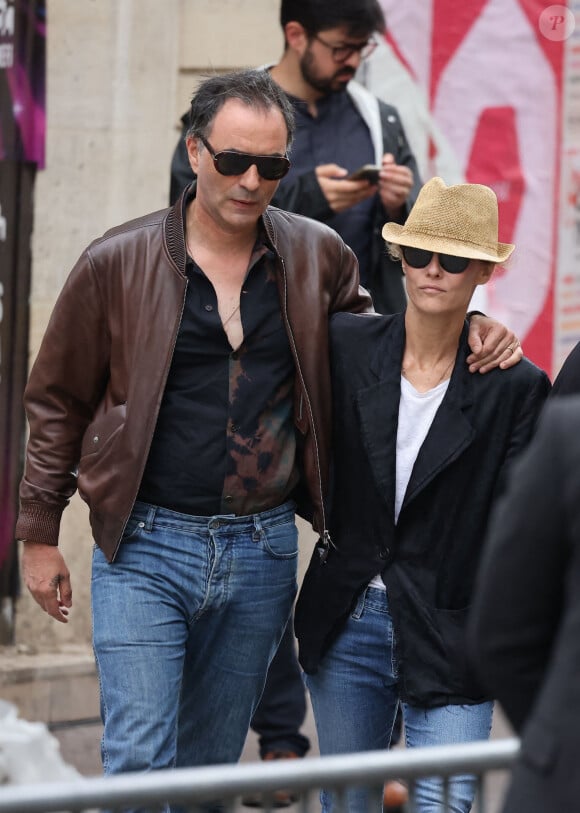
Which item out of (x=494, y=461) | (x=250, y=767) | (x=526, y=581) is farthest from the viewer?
(x=494, y=461)

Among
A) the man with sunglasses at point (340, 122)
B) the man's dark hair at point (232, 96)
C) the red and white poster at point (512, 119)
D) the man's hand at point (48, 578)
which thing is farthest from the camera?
the red and white poster at point (512, 119)

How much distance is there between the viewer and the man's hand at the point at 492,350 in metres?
3.61

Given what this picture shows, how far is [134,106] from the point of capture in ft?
20.3

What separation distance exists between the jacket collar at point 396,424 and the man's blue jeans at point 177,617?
0.34 m

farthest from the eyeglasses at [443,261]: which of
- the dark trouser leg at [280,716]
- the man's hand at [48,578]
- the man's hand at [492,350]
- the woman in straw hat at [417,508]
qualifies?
the dark trouser leg at [280,716]

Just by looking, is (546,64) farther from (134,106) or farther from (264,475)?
(264,475)

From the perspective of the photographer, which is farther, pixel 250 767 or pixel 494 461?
pixel 494 461

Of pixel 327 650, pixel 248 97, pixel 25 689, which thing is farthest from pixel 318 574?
pixel 25 689

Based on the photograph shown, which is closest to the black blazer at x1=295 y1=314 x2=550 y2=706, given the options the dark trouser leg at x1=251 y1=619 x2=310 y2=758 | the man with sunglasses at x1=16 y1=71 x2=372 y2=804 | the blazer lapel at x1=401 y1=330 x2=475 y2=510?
the blazer lapel at x1=401 y1=330 x2=475 y2=510

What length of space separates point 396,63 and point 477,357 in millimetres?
2961

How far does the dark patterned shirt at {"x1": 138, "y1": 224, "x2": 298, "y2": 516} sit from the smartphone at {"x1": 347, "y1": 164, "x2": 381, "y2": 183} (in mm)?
1242

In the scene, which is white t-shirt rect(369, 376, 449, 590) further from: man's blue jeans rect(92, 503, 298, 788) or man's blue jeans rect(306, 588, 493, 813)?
man's blue jeans rect(92, 503, 298, 788)

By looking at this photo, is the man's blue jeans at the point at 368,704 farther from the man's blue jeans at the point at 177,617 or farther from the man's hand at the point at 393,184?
the man's hand at the point at 393,184

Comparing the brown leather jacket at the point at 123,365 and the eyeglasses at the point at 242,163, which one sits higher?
the eyeglasses at the point at 242,163
